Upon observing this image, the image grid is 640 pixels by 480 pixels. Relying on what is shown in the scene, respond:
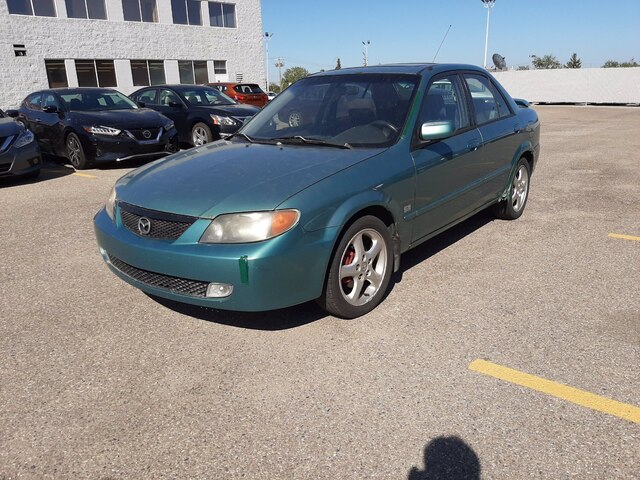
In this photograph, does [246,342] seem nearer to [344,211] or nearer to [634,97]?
[344,211]

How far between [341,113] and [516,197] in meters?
2.60

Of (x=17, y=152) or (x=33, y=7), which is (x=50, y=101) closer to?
(x=17, y=152)

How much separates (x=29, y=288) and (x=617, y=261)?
4.92 metres

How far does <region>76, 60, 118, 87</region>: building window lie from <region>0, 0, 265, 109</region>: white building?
5 centimetres

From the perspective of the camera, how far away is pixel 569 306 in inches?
146

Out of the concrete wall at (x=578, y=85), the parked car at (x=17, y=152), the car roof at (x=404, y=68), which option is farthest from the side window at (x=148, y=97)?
the concrete wall at (x=578, y=85)

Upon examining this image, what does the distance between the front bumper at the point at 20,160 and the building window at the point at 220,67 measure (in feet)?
78.1

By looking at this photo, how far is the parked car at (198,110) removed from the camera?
1073 centimetres

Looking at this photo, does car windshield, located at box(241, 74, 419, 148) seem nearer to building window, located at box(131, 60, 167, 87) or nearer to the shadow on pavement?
the shadow on pavement

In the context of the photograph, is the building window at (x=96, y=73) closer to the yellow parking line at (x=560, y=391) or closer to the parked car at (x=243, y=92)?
the parked car at (x=243, y=92)

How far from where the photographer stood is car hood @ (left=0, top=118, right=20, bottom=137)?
805 cm

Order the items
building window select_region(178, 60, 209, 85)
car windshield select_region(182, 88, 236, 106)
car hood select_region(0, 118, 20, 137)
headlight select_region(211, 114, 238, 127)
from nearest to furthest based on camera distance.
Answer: car hood select_region(0, 118, 20, 137) → headlight select_region(211, 114, 238, 127) → car windshield select_region(182, 88, 236, 106) → building window select_region(178, 60, 209, 85)

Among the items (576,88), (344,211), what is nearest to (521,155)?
(344,211)

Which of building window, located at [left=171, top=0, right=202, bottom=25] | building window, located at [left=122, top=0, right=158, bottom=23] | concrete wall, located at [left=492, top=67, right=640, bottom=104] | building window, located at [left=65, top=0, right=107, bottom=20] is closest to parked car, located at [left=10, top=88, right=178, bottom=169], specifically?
building window, located at [left=65, top=0, right=107, bottom=20]
